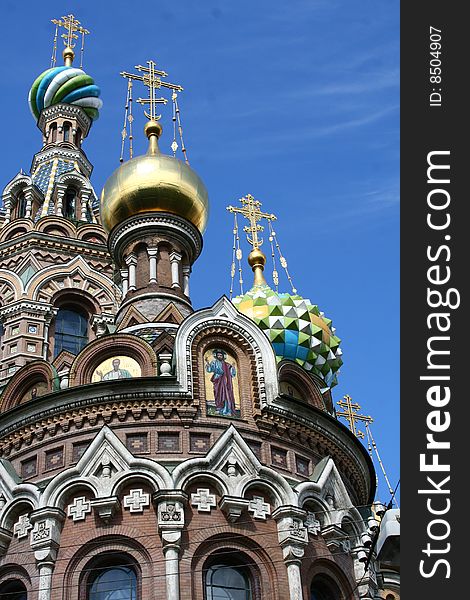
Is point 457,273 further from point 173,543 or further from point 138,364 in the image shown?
point 138,364

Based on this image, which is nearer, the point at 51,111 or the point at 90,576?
the point at 90,576

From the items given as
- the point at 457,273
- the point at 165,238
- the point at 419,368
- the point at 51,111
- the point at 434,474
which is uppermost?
the point at 51,111

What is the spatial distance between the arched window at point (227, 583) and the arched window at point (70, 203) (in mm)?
13039

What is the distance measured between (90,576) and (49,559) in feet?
1.76

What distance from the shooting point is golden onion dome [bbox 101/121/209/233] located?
18.8m

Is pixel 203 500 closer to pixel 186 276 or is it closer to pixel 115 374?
pixel 115 374

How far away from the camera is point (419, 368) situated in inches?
369

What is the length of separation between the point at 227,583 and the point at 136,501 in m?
1.46

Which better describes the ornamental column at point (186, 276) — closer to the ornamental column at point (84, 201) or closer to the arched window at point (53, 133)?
the ornamental column at point (84, 201)

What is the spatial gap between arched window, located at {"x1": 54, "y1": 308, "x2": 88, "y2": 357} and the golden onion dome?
355 cm

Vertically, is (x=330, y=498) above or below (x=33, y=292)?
below

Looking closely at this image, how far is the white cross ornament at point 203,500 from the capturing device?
13414mm

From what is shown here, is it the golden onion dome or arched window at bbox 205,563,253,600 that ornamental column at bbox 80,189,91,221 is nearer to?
the golden onion dome

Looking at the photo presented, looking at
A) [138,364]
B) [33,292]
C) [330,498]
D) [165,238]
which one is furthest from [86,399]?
[33,292]
